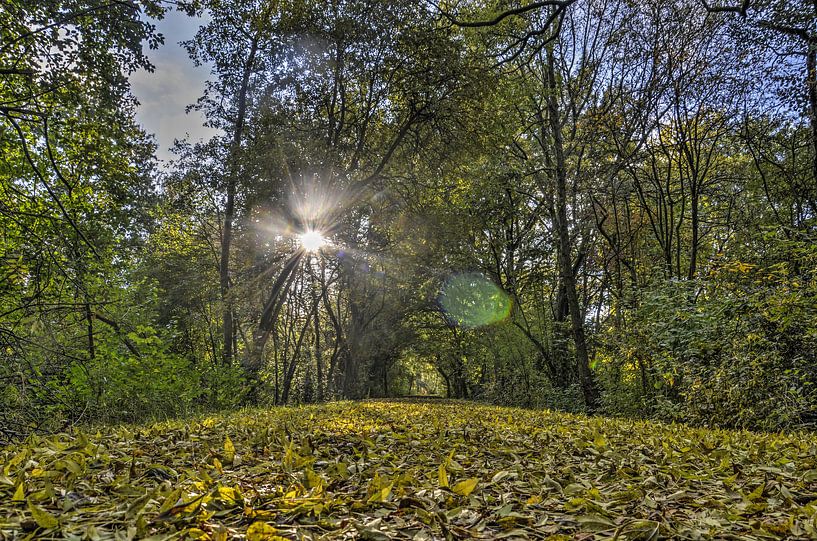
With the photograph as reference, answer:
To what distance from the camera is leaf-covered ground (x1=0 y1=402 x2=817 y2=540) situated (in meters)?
1.33

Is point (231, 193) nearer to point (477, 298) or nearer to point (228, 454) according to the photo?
point (228, 454)

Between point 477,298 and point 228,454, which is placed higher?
point 477,298

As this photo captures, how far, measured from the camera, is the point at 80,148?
491 centimetres

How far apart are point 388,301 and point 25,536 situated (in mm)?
17788

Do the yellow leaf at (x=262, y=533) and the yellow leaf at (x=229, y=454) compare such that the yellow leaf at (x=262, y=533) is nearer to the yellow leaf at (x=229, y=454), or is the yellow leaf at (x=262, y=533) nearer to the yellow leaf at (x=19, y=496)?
the yellow leaf at (x=19, y=496)

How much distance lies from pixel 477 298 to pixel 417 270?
3.89m

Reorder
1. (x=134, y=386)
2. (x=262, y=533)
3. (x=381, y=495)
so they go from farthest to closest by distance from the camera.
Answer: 1. (x=134, y=386)
2. (x=381, y=495)
3. (x=262, y=533)

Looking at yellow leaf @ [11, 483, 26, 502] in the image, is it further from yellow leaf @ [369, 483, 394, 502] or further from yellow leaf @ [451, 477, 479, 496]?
yellow leaf @ [451, 477, 479, 496]

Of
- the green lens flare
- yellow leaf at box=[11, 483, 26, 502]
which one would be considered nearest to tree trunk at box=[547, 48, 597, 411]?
the green lens flare

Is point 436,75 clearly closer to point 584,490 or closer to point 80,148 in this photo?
point 80,148

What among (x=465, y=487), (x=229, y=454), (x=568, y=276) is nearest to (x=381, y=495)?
(x=465, y=487)

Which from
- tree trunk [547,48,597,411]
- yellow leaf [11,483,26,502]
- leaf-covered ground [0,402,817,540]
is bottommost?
leaf-covered ground [0,402,817,540]

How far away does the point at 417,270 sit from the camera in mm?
14672

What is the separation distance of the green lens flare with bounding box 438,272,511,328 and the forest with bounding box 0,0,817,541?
0.15m
